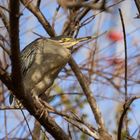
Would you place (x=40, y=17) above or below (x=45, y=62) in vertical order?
above

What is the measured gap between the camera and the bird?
194 centimetres

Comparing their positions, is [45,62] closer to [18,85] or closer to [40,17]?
[40,17]

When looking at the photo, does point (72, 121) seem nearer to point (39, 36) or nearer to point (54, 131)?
point (54, 131)

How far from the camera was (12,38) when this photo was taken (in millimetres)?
1188

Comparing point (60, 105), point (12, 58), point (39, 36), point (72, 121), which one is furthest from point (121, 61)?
point (12, 58)

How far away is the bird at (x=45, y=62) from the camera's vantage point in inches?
76.2

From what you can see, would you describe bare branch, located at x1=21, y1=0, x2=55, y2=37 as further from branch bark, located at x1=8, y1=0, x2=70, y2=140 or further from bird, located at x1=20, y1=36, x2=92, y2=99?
branch bark, located at x1=8, y1=0, x2=70, y2=140

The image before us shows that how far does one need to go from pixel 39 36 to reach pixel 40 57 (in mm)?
A: 183

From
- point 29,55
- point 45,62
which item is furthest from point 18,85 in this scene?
point 29,55

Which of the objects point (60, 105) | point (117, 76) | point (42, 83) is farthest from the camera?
point (117, 76)

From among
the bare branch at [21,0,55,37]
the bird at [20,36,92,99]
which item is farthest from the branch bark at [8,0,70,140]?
the bare branch at [21,0,55,37]

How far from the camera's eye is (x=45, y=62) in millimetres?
1938

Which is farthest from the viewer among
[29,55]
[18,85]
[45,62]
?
Result: [29,55]

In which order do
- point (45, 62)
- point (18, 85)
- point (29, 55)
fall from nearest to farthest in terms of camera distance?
point (18, 85), point (45, 62), point (29, 55)
